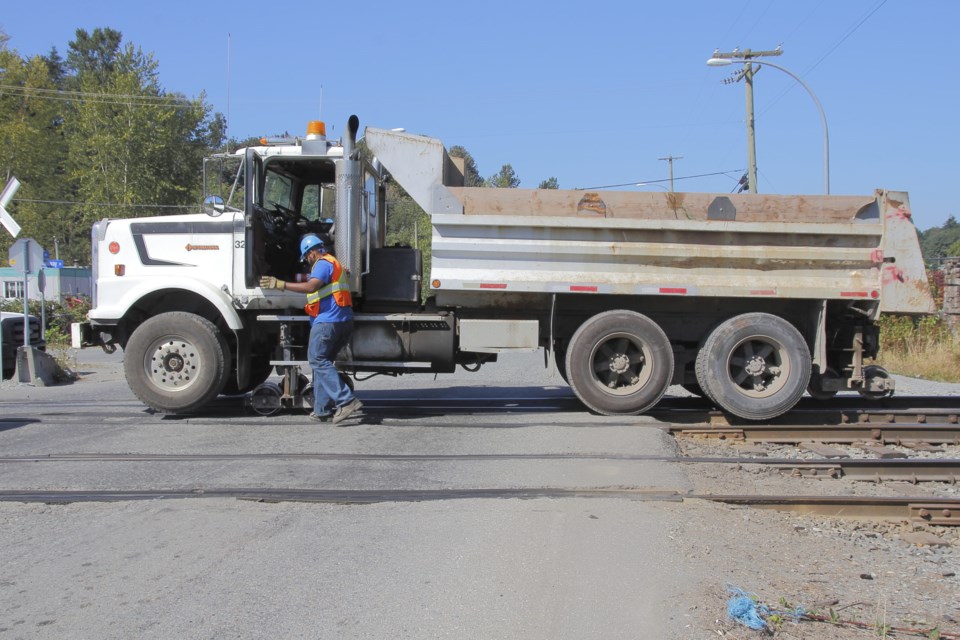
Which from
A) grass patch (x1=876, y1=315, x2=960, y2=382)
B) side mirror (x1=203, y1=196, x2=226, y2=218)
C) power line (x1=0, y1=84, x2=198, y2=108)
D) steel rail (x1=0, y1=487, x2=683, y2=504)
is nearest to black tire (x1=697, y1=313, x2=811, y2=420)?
steel rail (x1=0, y1=487, x2=683, y2=504)

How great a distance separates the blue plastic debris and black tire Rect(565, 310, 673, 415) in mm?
4537

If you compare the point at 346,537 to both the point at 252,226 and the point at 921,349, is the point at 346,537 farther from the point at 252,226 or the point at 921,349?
the point at 921,349

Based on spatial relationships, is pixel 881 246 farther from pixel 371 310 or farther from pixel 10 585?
pixel 10 585

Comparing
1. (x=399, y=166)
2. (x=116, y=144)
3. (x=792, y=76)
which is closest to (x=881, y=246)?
(x=399, y=166)

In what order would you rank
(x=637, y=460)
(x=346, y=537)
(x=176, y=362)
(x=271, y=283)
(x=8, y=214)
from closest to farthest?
1. (x=346, y=537)
2. (x=637, y=460)
3. (x=271, y=283)
4. (x=176, y=362)
5. (x=8, y=214)

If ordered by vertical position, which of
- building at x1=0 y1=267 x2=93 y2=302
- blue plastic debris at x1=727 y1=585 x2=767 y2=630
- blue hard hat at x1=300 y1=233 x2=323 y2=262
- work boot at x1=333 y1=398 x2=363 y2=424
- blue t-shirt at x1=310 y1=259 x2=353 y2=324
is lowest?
blue plastic debris at x1=727 y1=585 x2=767 y2=630

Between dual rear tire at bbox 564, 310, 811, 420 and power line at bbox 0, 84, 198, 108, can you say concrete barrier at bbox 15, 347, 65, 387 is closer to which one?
dual rear tire at bbox 564, 310, 811, 420

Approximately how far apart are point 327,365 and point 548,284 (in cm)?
246

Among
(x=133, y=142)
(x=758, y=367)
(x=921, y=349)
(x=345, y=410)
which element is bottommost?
(x=345, y=410)

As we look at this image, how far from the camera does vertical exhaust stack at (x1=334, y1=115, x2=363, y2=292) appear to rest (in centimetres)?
818

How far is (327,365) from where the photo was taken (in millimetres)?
8055

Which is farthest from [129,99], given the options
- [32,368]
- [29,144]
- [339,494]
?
[339,494]

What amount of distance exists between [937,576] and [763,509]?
1.20 m

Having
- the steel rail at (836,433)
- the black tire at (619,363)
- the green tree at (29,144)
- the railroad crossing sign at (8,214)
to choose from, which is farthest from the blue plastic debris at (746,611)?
the green tree at (29,144)
